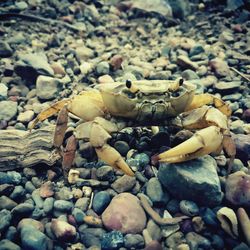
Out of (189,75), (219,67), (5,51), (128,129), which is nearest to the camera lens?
(128,129)

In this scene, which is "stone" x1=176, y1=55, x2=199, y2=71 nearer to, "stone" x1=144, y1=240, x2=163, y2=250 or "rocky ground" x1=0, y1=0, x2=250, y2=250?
"rocky ground" x1=0, y1=0, x2=250, y2=250

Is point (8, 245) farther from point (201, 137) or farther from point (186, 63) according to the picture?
point (186, 63)

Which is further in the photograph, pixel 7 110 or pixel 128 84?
pixel 7 110

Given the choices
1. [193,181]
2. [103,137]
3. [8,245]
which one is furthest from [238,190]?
[8,245]

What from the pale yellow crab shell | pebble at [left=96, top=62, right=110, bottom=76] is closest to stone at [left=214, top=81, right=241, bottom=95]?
the pale yellow crab shell

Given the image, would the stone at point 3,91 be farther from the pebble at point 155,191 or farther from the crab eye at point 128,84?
the pebble at point 155,191

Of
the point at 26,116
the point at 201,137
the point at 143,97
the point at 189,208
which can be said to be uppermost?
the point at 143,97

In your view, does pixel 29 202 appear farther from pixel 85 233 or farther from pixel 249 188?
pixel 249 188

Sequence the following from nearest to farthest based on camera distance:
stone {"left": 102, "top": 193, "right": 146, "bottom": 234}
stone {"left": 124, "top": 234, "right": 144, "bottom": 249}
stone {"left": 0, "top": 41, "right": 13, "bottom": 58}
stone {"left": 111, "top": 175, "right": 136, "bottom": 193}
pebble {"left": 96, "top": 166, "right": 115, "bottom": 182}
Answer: stone {"left": 124, "top": 234, "right": 144, "bottom": 249} < stone {"left": 102, "top": 193, "right": 146, "bottom": 234} < stone {"left": 111, "top": 175, "right": 136, "bottom": 193} < pebble {"left": 96, "top": 166, "right": 115, "bottom": 182} < stone {"left": 0, "top": 41, "right": 13, "bottom": 58}
